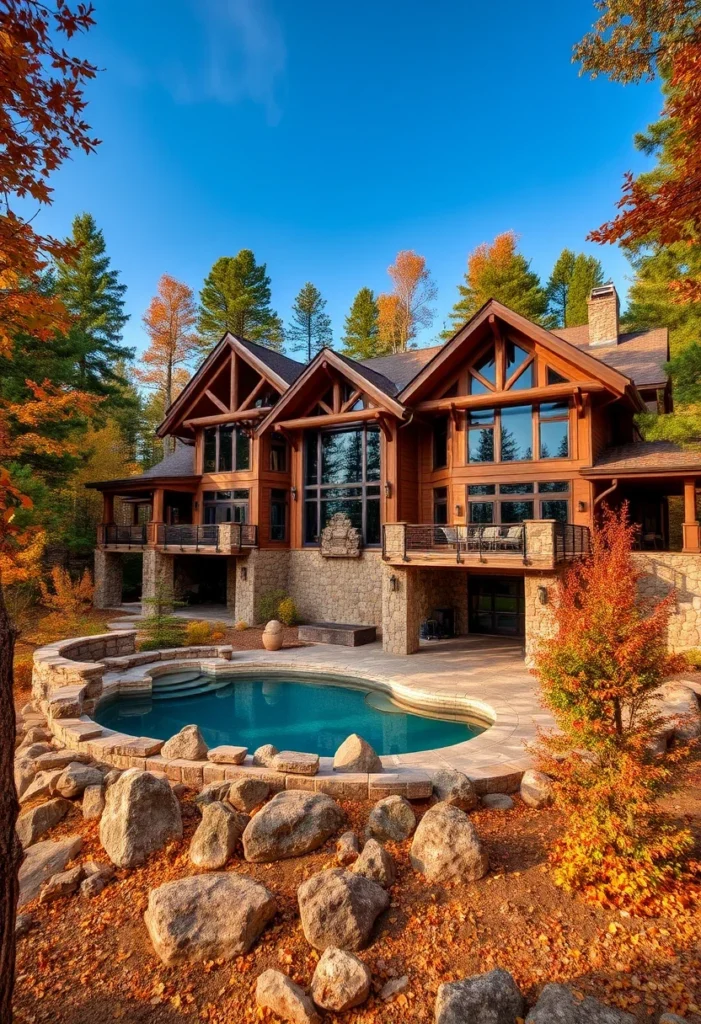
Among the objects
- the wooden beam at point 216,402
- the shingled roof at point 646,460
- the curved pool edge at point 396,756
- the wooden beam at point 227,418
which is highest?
the wooden beam at point 216,402

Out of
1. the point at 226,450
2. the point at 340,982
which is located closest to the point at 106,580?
the point at 226,450

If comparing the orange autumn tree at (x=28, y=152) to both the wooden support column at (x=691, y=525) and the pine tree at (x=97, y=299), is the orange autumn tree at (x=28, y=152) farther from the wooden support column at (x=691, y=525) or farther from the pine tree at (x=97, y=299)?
the pine tree at (x=97, y=299)

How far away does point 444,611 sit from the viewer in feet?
51.8

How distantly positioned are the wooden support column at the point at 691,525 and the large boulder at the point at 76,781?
42.3 ft

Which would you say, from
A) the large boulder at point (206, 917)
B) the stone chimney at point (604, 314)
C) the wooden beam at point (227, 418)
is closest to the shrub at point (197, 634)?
the wooden beam at point (227, 418)

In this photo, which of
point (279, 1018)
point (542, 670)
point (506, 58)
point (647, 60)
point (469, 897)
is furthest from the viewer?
point (506, 58)

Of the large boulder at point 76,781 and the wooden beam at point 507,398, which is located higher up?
the wooden beam at point 507,398

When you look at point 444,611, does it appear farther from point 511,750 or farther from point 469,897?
point 469,897

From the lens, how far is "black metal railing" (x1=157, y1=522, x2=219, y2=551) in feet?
61.3

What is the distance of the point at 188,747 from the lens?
21.1 ft

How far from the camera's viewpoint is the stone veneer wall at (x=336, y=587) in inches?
651

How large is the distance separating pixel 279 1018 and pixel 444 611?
13.2 m

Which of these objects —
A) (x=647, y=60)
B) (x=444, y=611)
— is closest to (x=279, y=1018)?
(x=647, y=60)

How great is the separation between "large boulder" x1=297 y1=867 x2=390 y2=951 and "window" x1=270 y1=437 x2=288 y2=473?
16109 mm
